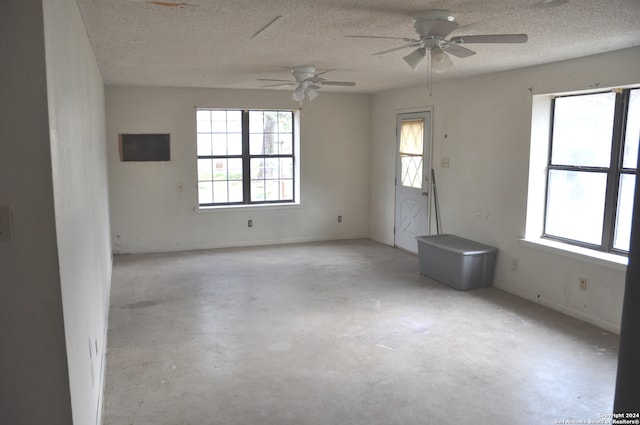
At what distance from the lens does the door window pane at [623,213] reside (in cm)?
430

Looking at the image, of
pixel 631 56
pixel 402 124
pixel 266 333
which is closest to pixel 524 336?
pixel 266 333

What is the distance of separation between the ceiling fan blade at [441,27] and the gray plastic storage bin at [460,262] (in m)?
2.80

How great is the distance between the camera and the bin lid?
535 cm

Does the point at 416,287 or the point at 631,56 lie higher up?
the point at 631,56

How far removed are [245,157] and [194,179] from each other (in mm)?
854

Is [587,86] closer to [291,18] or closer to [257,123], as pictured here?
[291,18]

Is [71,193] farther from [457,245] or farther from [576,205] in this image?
[576,205]

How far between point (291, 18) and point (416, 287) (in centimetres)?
338

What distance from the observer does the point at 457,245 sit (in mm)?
5566

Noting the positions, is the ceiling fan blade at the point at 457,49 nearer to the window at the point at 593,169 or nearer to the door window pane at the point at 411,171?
the window at the point at 593,169

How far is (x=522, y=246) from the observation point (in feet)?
17.0

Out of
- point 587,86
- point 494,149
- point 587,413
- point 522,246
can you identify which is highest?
point 587,86

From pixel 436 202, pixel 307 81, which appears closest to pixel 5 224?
pixel 307 81

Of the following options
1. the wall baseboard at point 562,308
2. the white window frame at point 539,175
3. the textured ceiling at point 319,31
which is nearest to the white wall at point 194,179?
the textured ceiling at point 319,31
